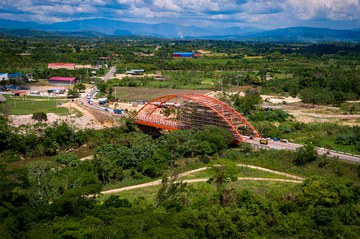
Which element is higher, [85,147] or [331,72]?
[331,72]

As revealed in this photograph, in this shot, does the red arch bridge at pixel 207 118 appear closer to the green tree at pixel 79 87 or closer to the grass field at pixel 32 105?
the grass field at pixel 32 105

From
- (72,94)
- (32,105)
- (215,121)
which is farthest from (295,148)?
(72,94)

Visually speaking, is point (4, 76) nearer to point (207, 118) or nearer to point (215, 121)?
point (207, 118)

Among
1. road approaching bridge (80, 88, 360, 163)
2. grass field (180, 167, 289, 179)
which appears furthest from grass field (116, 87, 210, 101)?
grass field (180, 167, 289, 179)

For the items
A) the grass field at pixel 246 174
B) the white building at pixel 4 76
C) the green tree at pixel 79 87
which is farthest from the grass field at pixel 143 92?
the grass field at pixel 246 174

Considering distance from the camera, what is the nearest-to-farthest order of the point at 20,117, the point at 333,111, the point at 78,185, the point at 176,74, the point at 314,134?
the point at 78,185
the point at 314,134
the point at 20,117
the point at 333,111
the point at 176,74

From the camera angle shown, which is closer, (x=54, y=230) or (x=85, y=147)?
(x=54, y=230)

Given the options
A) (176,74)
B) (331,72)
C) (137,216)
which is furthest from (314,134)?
(176,74)

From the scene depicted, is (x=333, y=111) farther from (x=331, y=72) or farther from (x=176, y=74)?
(x=176, y=74)
